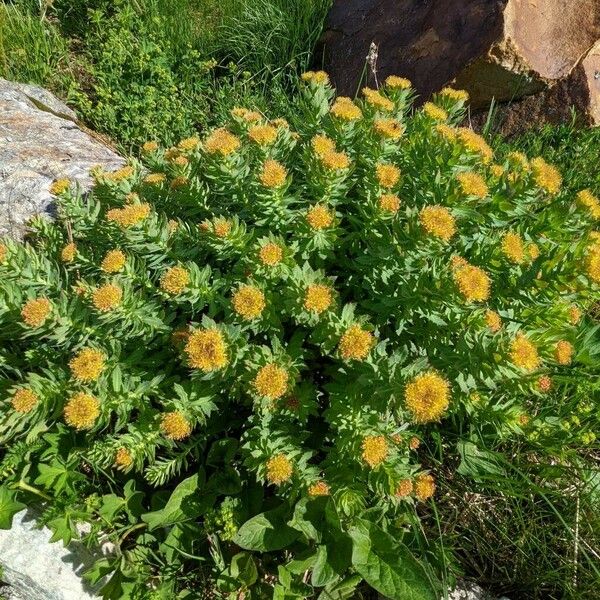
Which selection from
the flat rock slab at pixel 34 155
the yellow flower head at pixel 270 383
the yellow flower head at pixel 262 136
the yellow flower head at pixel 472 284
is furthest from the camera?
the flat rock slab at pixel 34 155

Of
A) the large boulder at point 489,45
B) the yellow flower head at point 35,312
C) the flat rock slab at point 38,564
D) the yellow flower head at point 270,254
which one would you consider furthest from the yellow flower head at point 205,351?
the large boulder at point 489,45

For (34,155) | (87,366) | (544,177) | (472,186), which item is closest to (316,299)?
(472,186)

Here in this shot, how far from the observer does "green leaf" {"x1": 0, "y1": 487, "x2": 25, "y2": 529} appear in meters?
2.24

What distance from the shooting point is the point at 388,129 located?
247 cm

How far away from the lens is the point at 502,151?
388 cm

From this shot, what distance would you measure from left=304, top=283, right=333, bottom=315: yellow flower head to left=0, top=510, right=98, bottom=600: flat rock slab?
1.48 metres

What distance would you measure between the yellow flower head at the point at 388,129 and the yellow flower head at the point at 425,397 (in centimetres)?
→ 116

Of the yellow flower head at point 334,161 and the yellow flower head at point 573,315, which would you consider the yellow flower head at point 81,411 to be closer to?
the yellow flower head at point 334,161

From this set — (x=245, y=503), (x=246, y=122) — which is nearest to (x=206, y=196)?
(x=246, y=122)

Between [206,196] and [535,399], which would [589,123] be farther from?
[206,196]

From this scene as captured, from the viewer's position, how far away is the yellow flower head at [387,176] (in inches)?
91.5

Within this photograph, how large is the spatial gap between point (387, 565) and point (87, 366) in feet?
4.49

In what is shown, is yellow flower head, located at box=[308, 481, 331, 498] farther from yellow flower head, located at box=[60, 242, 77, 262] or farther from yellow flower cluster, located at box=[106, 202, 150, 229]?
yellow flower head, located at box=[60, 242, 77, 262]

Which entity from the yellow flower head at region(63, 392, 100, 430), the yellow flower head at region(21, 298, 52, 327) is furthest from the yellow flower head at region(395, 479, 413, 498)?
the yellow flower head at region(21, 298, 52, 327)
